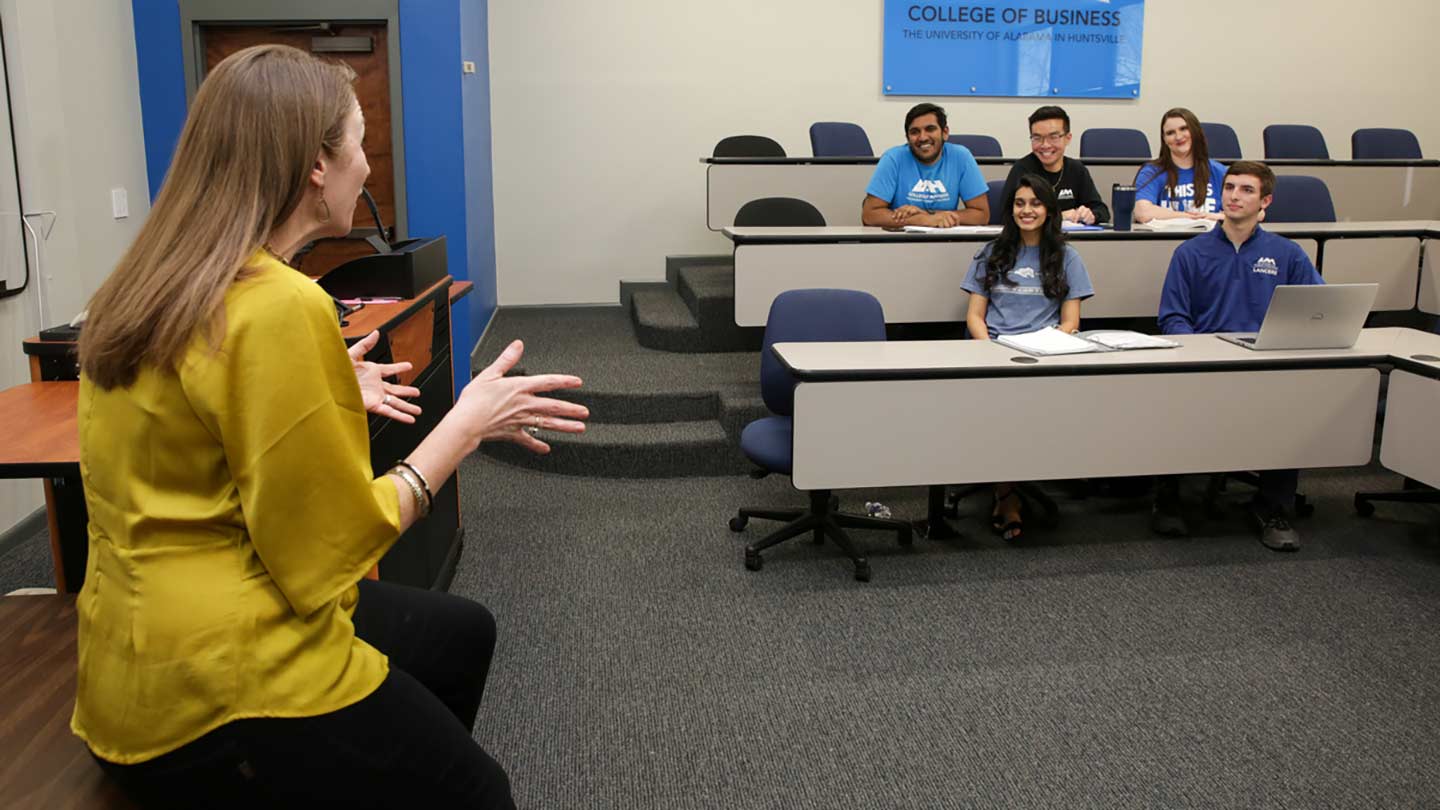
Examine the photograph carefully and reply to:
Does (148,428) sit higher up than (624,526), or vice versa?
(148,428)

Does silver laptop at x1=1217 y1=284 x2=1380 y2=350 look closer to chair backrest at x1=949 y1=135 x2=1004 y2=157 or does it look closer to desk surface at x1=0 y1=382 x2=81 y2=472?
desk surface at x1=0 y1=382 x2=81 y2=472

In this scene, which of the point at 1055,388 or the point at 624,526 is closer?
the point at 1055,388

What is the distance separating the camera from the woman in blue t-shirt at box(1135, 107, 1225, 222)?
5164 mm

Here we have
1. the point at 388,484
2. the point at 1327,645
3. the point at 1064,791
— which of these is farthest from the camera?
the point at 1327,645

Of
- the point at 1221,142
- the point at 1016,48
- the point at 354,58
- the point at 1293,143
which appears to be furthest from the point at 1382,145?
the point at 354,58

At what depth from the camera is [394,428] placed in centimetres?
265

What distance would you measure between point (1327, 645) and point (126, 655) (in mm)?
2895

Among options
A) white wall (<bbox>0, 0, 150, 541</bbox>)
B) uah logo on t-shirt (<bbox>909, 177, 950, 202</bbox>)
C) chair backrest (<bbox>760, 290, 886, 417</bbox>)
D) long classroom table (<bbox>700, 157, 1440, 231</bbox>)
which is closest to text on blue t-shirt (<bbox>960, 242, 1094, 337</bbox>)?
chair backrest (<bbox>760, 290, 886, 417</bbox>)

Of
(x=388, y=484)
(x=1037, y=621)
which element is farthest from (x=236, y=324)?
(x=1037, y=621)

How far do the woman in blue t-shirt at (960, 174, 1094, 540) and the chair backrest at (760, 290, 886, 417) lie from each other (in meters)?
0.47

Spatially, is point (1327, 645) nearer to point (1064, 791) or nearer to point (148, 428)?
point (1064, 791)

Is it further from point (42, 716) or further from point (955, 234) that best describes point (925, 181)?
point (42, 716)

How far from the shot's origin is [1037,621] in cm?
310

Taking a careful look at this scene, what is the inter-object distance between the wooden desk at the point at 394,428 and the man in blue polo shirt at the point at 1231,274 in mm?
2418
